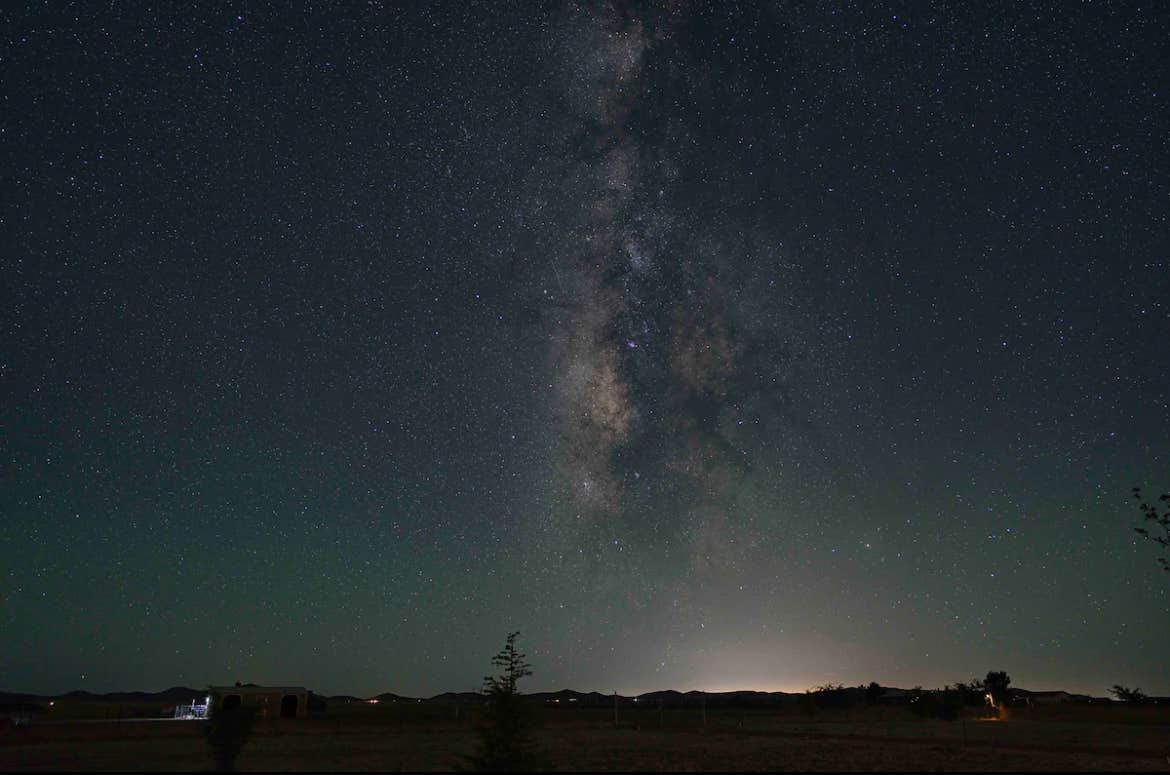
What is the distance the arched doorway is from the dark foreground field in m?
3.73

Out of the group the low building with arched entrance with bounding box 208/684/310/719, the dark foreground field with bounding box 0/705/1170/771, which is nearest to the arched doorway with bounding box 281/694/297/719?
the low building with arched entrance with bounding box 208/684/310/719

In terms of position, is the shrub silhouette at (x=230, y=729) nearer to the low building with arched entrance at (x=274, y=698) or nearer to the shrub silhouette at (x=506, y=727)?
the shrub silhouette at (x=506, y=727)

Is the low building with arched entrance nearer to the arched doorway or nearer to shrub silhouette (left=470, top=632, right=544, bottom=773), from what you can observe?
the arched doorway

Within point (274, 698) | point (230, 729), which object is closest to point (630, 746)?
point (230, 729)

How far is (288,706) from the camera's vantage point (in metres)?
52.8

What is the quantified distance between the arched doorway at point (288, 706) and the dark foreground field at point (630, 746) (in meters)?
3.73

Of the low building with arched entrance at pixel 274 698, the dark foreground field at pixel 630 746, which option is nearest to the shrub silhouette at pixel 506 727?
the dark foreground field at pixel 630 746

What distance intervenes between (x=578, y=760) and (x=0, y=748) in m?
22.2

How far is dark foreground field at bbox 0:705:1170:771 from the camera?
2825cm

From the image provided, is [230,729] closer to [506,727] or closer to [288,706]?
[506,727]

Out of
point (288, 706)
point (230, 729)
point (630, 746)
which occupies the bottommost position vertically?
point (630, 746)

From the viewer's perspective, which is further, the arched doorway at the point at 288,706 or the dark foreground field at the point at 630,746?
the arched doorway at the point at 288,706

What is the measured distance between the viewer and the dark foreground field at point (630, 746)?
92.7 ft

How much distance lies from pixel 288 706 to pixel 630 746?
26615 millimetres
